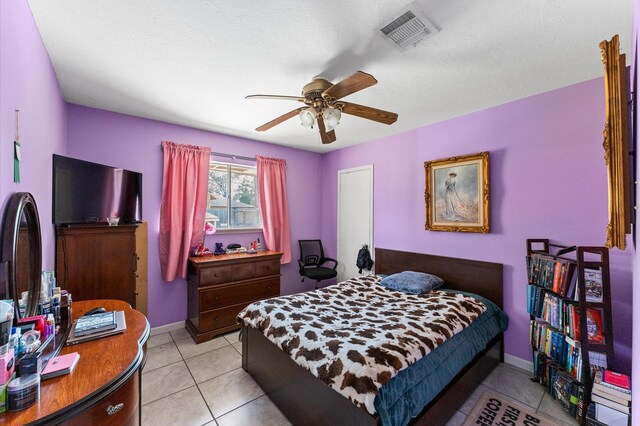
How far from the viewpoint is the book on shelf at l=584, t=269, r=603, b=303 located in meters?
1.86

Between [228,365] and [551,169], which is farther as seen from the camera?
[228,365]

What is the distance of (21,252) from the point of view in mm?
1285

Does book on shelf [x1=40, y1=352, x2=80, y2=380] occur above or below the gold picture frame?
below

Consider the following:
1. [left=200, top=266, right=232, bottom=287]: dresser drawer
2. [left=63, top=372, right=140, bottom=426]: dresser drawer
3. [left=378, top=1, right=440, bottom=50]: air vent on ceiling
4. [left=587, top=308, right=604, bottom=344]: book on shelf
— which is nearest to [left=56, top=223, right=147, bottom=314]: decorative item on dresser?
[left=200, top=266, right=232, bottom=287]: dresser drawer

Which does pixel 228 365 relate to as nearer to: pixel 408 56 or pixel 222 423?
pixel 222 423

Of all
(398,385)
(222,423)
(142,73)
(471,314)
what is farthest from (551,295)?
(142,73)

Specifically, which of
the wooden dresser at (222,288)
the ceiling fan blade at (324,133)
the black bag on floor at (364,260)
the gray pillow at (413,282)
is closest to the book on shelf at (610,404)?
the gray pillow at (413,282)

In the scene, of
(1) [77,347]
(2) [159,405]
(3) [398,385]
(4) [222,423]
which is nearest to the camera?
(1) [77,347]

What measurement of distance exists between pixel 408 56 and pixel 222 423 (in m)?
3.01

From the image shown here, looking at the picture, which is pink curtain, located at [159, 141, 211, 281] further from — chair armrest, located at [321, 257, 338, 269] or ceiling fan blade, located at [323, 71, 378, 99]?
ceiling fan blade, located at [323, 71, 378, 99]

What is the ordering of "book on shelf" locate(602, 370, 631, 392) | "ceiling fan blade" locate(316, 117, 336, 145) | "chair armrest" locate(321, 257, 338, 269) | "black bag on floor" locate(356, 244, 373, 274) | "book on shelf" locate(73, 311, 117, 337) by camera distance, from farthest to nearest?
"chair armrest" locate(321, 257, 338, 269), "black bag on floor" locate(356, 244, 373, 274), "ceiling fan blade" locate(316, 117, 336, 145), "book on shelf" locate(602, 370, 631, 392), "book on shelf" locate(73, 311, 117, 337)

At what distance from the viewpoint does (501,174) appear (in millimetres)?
2756

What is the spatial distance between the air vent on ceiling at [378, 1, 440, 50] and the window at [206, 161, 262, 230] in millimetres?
2915

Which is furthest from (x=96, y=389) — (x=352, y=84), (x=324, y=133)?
(x=324, y=133)
